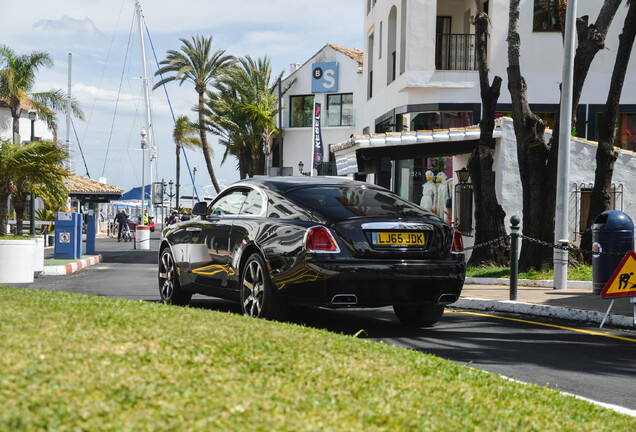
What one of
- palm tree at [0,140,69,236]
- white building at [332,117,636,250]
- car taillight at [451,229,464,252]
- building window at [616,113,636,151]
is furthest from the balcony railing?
car taillight at [451,229,464,252]

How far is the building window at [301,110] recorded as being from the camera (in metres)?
58.4

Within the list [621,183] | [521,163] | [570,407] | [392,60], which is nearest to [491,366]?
[570,407]

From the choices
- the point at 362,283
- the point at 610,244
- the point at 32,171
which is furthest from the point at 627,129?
the point at 362,283

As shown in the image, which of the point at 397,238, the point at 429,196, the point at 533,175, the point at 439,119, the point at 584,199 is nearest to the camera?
the point at 397,238

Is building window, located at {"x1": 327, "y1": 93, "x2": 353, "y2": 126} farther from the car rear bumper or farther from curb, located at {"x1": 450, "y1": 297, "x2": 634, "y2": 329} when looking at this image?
the car rear bumper

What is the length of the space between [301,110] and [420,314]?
2002 inches

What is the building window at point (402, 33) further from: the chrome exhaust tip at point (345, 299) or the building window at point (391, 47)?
the chrome exhaust tip at point (345, 299)

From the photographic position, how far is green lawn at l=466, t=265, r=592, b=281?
15344 mm

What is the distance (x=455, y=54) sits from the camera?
27141 mm

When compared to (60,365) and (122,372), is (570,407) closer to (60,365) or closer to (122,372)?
(122,372)

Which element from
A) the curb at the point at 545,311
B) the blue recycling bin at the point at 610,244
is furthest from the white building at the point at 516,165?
the curb at the point at 545,311

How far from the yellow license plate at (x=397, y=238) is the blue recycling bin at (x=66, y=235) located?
15.8 meters

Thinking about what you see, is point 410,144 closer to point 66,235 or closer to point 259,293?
point 66,235

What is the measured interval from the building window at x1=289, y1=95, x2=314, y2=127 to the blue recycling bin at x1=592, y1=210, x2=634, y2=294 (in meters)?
46.9
